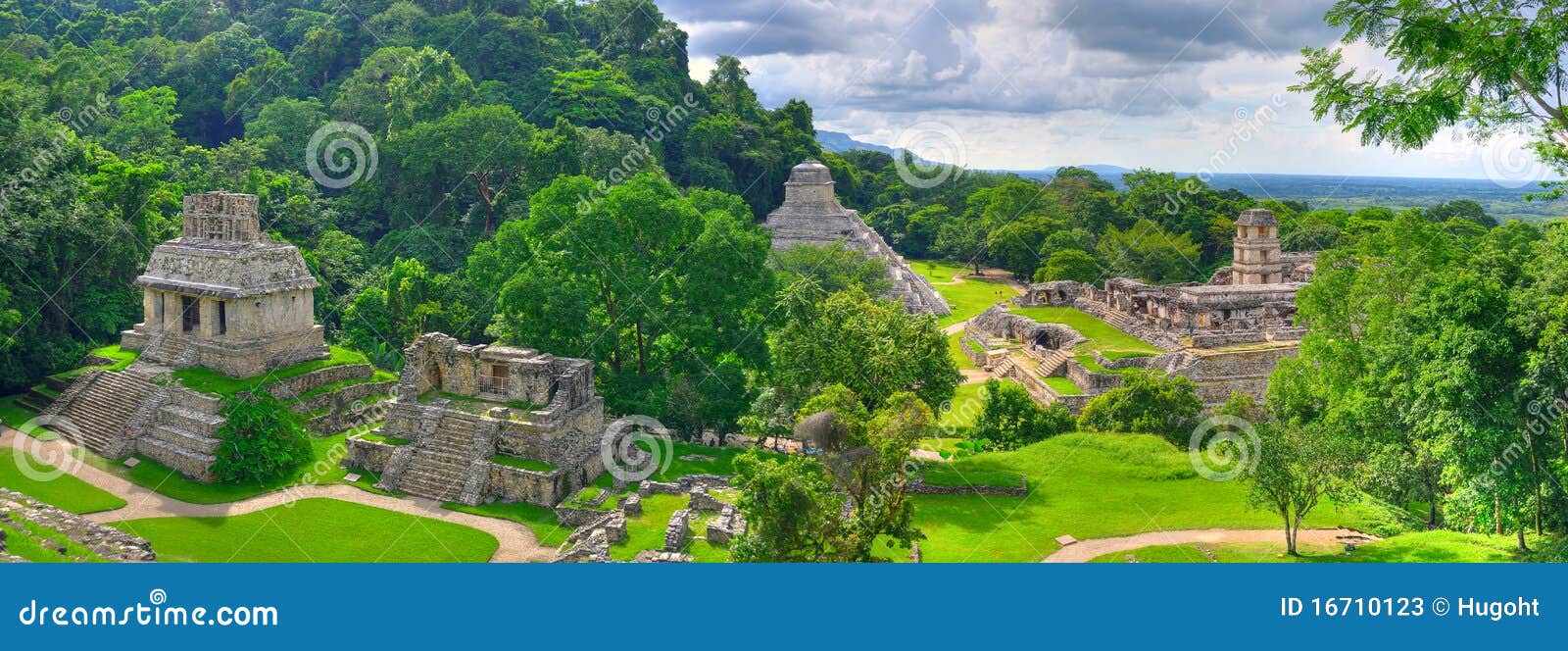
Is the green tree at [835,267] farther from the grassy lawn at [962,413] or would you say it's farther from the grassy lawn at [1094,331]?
the grassy lawn at [962,413]

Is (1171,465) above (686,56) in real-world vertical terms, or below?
below

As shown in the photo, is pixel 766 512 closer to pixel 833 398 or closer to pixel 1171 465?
pixel 833 398

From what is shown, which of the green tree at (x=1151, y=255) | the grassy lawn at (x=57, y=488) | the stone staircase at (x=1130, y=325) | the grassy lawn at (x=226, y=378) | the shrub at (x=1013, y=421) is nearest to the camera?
the grassy lawn at (x=57, y=488)

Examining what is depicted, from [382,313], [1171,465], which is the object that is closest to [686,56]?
[382,313]

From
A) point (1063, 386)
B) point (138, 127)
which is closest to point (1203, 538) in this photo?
point (1063, 386)

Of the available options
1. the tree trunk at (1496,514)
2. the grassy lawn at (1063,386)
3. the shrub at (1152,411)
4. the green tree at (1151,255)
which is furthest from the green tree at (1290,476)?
the green tree at (1151,255)

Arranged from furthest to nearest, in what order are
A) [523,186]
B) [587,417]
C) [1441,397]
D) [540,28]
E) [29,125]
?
[540,28]
[523,186]
[29,125]
[587,417]
[1441,397]

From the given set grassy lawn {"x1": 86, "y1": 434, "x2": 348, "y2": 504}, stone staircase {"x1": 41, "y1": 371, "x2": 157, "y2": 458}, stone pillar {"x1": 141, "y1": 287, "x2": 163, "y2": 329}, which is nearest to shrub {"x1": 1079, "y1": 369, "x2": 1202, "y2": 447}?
grassy lawn {"x1": 86, "y1": 434, "x2": 348, "y2": 504}
